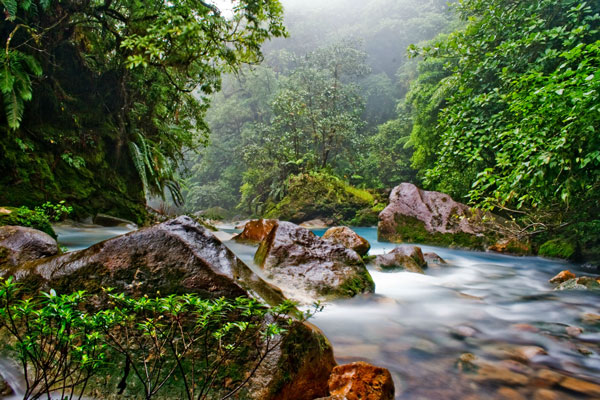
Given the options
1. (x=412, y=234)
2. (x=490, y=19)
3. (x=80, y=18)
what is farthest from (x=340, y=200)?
(x=80, y=18)

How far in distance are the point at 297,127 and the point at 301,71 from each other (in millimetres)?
5769

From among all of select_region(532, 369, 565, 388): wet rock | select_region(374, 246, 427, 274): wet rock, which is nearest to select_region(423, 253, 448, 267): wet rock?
select_region(374, 246, 427, 274): wet rock

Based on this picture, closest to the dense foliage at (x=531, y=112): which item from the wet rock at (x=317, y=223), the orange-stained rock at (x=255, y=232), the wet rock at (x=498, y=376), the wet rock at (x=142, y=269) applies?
the wet rock at (x=498, y=376)

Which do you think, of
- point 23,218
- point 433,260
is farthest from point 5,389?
point 433,260

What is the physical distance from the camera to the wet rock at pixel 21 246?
247 centimetres

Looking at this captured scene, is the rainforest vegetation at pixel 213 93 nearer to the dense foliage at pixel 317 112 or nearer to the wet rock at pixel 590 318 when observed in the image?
the wet rock at pixel 590 318

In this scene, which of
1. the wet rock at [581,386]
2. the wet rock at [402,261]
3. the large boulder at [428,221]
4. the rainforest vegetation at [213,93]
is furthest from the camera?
the large boulder at [428,221]

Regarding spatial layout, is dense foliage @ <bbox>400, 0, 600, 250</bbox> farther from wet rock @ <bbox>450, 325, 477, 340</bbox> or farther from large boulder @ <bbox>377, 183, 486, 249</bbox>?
wet rock @ <bbox>450, 325, 477, 340</bbox>

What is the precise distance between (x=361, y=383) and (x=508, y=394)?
48.1 inches

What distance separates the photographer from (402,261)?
575 cm

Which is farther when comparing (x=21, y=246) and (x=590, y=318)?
(x=590, y=318)

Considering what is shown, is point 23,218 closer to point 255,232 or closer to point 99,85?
point 255,232

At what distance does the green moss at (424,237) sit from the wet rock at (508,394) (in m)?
6.89

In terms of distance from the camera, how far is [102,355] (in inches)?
45.3
